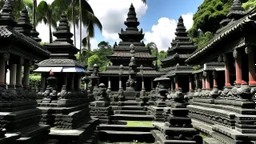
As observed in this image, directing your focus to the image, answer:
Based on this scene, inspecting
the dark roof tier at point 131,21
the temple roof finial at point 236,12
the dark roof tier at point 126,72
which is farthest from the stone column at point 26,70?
the dark roof tier at point 131,21

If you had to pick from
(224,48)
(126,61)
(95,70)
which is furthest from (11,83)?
(126,61)

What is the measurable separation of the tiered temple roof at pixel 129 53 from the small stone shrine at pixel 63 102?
17.2 metres

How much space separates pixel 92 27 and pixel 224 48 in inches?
1098

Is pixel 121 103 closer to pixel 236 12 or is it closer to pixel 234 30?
pixel 236 12

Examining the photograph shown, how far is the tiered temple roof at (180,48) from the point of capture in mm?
35750

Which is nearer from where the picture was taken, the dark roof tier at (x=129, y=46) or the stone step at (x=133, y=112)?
the stone step at (x=133, y=112)

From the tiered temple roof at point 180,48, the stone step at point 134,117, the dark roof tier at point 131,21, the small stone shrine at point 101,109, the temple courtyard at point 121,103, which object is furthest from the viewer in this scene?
the dark roof tier at point 131,21

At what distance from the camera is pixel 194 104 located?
16.5 meters

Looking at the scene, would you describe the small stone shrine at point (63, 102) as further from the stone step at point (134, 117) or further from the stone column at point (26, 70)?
the stone step at point (134, 117)

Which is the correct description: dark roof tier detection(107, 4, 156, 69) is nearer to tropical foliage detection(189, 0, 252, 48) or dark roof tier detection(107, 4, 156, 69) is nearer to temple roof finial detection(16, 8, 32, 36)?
tropical foliage detection(189, 0, 252, 48)

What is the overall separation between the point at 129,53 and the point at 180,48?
314 inches

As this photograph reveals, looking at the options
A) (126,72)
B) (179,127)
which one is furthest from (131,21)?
(179,127)

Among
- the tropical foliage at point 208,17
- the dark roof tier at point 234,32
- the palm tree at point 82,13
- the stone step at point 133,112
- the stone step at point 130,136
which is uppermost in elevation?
the tropical foliage at point 208,17

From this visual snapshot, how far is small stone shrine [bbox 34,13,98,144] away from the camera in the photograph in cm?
1079
